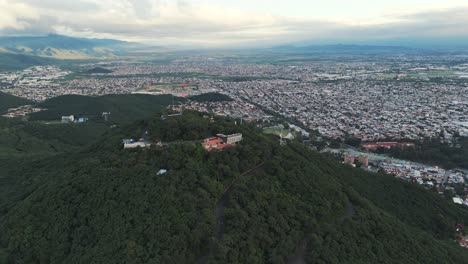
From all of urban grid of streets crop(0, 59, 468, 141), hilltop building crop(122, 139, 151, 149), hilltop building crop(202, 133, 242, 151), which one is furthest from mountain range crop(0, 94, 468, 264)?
urban grid of streets crop(0, 59, 468, 141)

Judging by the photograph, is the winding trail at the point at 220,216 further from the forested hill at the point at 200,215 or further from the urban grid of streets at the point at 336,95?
the urban grid of streets at the point at 336,95


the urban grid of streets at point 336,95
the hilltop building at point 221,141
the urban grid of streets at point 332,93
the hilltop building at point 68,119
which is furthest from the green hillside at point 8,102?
the hilltop building at point 221,141

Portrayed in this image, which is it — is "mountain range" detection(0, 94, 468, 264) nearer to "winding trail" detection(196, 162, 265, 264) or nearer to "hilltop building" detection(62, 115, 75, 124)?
"winding trail" detection(196, 162, 265, 264)

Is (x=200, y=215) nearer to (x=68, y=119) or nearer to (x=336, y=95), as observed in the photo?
(x=68, y=119)

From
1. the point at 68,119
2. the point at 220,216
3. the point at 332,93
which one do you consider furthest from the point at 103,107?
the point at 332,93

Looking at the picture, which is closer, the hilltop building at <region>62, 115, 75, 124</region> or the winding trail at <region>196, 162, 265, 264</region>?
the winding trail at <region>196, 162, 265, 264</region>

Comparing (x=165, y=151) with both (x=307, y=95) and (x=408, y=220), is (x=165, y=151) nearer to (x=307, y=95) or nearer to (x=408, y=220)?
(x=408, y=220)

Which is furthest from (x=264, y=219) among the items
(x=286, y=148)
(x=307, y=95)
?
(x=307, y=95)
